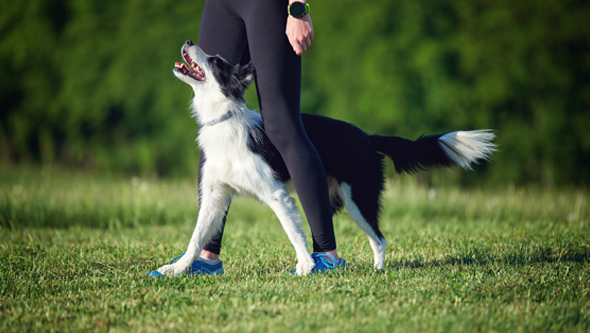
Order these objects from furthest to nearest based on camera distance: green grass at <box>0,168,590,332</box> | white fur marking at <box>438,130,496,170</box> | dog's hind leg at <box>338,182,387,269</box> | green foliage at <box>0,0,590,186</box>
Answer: green foliage at <box>0,0,590,186</box> < white fur marking at <box>438,130,496,170</box> < dog's hind leg at <box>338,182,387,269</box> < green grass at <box>0,168,590,332</box>

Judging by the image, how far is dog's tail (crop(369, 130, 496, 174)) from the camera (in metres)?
3.33

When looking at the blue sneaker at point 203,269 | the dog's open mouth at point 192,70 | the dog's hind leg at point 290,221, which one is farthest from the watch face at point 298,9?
the blue sneaker at point 203,269

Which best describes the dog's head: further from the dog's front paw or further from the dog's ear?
the dog's front paw

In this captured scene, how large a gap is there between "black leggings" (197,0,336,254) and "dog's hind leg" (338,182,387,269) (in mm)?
253

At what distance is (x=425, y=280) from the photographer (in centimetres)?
278

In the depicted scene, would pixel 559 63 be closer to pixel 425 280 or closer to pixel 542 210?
pixel 542 210

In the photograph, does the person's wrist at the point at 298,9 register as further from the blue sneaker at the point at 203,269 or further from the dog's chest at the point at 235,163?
the blue sneaker at the point at 203,269

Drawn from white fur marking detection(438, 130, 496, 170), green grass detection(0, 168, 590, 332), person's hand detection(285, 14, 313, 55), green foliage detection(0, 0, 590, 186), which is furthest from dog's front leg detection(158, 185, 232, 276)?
green foliage detection(0, 0, 590, 186)

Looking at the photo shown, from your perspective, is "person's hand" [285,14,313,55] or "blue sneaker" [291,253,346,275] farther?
"blue sneaker" [291,253,346,275]

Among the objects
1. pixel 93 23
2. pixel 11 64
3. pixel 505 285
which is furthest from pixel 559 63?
pixel 11 64

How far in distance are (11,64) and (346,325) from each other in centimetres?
1301

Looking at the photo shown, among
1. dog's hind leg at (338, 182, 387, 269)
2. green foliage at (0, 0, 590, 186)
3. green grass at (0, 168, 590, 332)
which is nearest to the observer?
green grass at (0, 168, 590, 332)

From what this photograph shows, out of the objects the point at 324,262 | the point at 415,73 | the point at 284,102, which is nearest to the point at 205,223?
the point at 324,262

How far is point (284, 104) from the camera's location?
9.41ft
